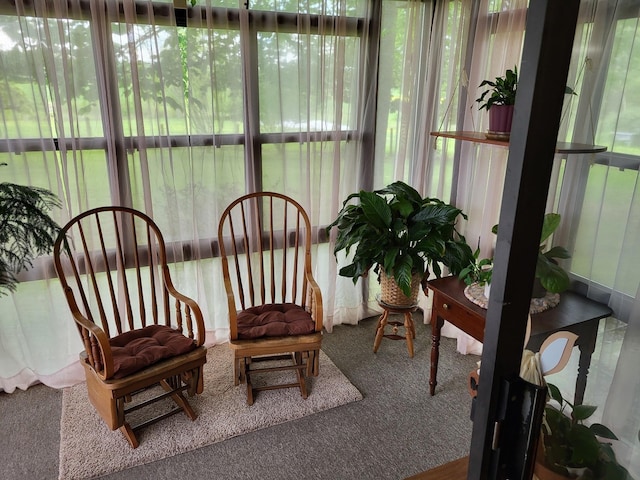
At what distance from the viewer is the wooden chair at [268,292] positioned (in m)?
2.50

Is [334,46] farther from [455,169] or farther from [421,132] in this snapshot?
[455,169]

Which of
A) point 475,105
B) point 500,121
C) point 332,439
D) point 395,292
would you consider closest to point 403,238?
point 395,292

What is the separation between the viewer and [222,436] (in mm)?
2393

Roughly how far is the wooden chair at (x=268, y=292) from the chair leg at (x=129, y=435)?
0.60 meters

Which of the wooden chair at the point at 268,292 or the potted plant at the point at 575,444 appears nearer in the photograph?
the potted plant at the point at 575,444

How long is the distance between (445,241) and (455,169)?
689 millimetres

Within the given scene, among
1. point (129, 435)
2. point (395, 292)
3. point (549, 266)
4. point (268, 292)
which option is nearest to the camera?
point (549, 266)

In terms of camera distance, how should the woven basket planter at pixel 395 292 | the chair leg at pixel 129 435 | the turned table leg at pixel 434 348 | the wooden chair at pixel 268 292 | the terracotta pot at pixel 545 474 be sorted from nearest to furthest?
the terracotta pot at pixel 545 474
the chair leg at pixel 129 435
the wooden chair at pixel 268 292
the turned table leg at pixel 434 348
the woven basket planter at pixel 395 292

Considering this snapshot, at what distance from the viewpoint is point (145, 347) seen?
232 cm

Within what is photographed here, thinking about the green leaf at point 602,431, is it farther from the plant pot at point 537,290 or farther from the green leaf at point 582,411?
the plant pot at point 537,290

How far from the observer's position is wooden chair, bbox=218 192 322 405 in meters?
2.50

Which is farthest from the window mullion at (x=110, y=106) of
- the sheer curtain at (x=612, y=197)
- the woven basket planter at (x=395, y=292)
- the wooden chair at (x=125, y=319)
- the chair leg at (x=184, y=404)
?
the sheer curtain at (x=612, y=197)

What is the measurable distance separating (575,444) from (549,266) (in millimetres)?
345

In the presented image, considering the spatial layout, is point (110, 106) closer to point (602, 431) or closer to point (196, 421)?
point (196, 421)
